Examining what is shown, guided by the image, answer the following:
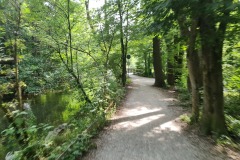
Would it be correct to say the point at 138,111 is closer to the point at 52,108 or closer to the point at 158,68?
the point at 52,108

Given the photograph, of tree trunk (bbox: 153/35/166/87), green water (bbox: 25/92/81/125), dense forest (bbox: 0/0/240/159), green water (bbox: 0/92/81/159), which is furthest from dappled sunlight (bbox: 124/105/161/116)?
tree trunk (bbox: 153/35/166/87)

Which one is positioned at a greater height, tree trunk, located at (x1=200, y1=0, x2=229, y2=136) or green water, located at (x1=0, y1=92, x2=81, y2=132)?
tree trunk, located at (x1=200, y1=0, x2=229, y2=136)

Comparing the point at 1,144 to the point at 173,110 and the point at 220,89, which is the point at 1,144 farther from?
the point at 220,89

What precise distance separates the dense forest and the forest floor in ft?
1.44

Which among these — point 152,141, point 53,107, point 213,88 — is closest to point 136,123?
point 152,141

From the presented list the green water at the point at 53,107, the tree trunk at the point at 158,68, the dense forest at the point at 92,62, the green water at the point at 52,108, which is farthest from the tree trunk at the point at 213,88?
the tree trunk at the point at 158,68

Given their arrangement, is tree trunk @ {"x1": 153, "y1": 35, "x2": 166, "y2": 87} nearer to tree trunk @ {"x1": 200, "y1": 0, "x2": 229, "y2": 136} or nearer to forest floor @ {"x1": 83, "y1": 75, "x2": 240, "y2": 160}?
forest floor @ {"x1": 83, "y1": 75, "x2": 240, "y2": 160}

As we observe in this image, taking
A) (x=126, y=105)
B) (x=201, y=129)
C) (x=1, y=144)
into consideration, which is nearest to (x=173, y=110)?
(x=126, y=105)

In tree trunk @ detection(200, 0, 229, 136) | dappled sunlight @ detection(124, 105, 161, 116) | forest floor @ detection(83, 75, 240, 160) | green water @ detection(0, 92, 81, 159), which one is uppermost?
tree trunk @ detection(200, 0, 229, 136)

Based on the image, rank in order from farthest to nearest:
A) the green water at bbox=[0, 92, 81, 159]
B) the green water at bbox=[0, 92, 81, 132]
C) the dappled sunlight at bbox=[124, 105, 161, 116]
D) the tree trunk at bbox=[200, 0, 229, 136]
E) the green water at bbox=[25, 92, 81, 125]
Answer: the green water at bbox=[25, 92, 81, 125], the green water at bbox=[0, 92, 81, 132], the green water at bbox=[0, 92, 81, 159], the dappled sunlight at bbox=[124, 105, 161, 116], the tree trunk at bbox=[200, 0, 229, 136]

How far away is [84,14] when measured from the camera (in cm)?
1052

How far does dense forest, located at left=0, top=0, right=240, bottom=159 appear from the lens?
492cm

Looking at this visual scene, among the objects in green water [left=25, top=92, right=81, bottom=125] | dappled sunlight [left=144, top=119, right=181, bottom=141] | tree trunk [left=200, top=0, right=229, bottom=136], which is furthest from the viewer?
green water [left=25, top=92, right=81, bottom=125]

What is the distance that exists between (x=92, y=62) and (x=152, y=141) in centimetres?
723
